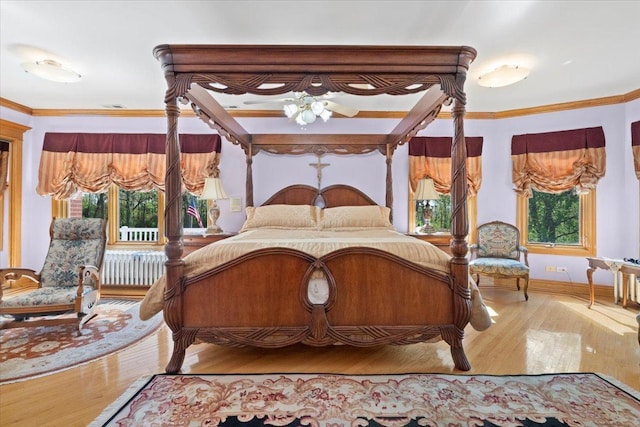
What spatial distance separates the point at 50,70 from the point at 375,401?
409 centimetres

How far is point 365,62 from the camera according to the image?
2.05m

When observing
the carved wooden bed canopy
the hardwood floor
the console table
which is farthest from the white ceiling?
the hardwood floor

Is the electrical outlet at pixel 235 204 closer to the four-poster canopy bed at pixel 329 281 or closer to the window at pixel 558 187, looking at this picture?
the four-poster canopy bed at pixel 329 281

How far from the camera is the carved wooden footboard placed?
216cm

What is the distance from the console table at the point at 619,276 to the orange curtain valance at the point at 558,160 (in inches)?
45.7

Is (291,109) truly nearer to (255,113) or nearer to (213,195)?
(255,113)

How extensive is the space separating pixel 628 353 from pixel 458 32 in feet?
9.73

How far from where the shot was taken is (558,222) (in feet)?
14.3

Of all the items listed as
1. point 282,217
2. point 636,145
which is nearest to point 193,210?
point 282,217

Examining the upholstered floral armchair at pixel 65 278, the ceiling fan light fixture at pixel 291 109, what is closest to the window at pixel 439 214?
the ceiling fan light fixture at pixel 291 109

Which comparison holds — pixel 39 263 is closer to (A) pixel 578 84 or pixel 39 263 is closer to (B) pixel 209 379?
(B) pixel 209 379

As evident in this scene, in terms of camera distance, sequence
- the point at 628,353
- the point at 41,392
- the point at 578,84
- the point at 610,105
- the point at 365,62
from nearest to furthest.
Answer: the point at 41,392, the point at 365,62, the point at 628,353, the point at 578,84, the point at 610,105

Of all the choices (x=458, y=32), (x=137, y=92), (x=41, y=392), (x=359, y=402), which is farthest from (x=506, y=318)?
(x=137, y=92)

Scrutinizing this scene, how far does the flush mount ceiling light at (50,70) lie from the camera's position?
288cm
